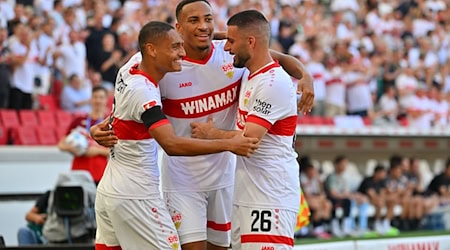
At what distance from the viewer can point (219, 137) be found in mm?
6625

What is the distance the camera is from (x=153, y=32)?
21.3 ft

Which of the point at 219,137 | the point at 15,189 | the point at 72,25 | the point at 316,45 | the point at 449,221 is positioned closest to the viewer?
the point at 219,137

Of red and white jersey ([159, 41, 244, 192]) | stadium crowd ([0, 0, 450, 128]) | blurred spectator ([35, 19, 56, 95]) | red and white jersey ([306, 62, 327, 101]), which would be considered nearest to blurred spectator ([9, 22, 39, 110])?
stadium crowd ([0, 0, 450, 128])

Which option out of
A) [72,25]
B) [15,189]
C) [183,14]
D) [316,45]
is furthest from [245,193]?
[316,45]

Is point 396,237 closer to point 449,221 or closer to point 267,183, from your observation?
point 267,183

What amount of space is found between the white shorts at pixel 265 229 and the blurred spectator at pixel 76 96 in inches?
332

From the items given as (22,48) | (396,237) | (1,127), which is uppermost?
(22,48)

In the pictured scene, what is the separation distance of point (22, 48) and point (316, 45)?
6286 mm

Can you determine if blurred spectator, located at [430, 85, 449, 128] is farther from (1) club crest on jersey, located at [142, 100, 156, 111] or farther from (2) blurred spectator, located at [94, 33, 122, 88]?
(1) club crest on jersey, located at [142, 100, 156, 111]

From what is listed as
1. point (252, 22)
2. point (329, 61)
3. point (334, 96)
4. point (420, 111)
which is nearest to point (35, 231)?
point (252, 22)

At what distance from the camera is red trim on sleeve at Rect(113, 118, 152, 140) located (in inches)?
259

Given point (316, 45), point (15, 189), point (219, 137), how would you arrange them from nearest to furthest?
1. point (219, 137)
2. point (15, 189)
3. point (316, 45)

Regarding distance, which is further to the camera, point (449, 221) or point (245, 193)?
point (449, 221)

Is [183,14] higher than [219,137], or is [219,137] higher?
[183,14]
